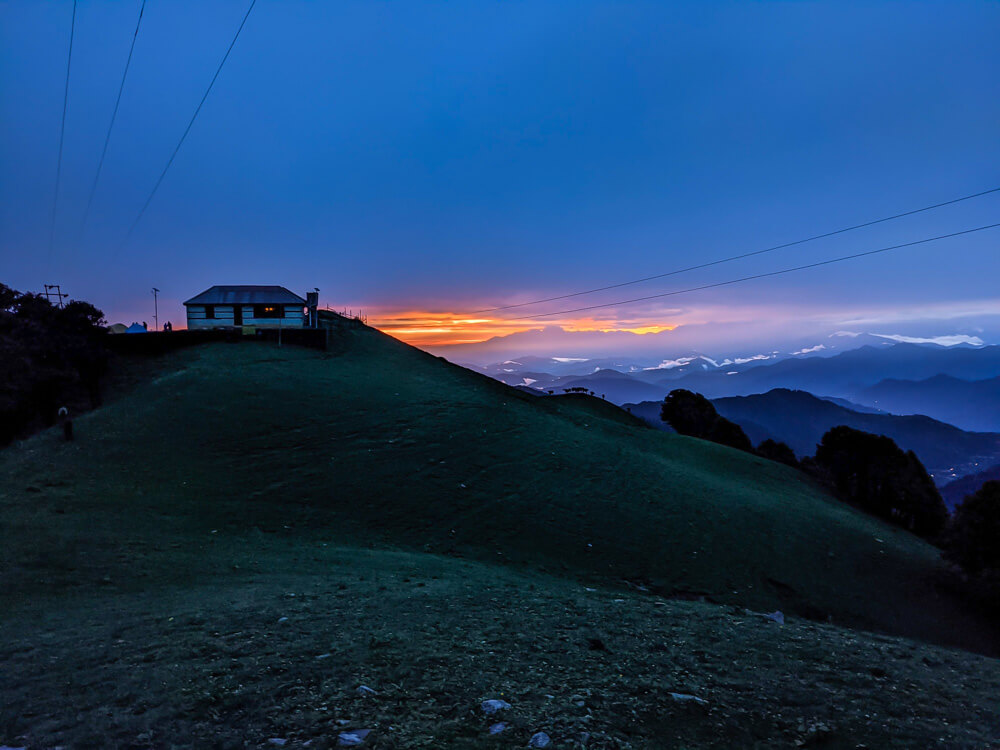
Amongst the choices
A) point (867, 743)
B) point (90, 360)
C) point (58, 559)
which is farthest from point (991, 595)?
point (90, 360)

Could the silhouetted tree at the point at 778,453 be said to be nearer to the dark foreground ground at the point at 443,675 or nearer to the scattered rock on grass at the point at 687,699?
the dark foreground ground at the point at 443,675

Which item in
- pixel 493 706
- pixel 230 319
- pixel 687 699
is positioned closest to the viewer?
pixel 493 706

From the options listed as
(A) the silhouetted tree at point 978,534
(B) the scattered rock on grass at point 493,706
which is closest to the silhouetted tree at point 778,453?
(A) the silhouetted tree at point 978,534

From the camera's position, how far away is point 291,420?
29.5 m

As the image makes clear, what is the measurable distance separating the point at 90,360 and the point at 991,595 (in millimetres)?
63321

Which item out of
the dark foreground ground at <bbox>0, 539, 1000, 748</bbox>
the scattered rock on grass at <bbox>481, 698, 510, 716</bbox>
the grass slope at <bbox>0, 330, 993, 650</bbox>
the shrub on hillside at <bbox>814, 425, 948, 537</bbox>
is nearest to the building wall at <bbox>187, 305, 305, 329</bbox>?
the grass slope at <bbox>0, 330, 993, 650</bbox>

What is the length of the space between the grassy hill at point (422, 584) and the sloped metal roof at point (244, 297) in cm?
2089

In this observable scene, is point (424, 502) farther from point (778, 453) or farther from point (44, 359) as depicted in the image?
point (778, 453)

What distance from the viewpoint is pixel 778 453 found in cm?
6656

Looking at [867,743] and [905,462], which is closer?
[867,743]

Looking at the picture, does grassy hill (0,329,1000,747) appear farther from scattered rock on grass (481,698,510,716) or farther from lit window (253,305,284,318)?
lit window (253,305,284,318)

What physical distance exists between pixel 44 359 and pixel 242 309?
69.5ft

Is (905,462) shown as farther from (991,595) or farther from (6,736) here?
(6,736)

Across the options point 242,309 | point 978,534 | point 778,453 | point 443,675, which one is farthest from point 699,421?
point 443,675
